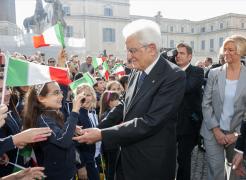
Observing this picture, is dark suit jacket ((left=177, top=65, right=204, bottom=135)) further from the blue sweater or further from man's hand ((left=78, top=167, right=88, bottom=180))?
the blue sweater

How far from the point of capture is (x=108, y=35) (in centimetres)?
5572

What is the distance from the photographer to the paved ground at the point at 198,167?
546 centimetres

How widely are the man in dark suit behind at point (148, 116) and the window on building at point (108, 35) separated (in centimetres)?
5298

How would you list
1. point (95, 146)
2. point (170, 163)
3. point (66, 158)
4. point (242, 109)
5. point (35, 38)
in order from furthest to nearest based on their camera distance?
point (35, 38)
point (95, 146)
point (242, 109)
point (66, 158)
point (170, 163)

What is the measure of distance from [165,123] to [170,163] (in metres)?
0.38

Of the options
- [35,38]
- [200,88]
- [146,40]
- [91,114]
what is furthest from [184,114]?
[35,38]

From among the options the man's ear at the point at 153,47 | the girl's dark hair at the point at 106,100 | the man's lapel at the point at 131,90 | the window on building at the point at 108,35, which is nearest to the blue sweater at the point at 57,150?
the man's lapel at the point at 131,90

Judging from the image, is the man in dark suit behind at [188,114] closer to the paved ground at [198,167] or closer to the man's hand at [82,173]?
the paved ground at [198,167]

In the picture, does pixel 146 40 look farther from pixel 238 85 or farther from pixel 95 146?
pixel 95 146

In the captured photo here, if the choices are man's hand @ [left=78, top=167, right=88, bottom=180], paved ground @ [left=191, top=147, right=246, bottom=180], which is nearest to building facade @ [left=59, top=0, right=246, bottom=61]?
paved ground @ [left=191, top=147, right=246, bottom=180]

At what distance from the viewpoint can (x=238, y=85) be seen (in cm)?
408

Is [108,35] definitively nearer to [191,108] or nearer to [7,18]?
[7,18]

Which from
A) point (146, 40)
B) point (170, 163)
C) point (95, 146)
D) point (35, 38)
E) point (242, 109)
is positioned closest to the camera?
point (146, 40)

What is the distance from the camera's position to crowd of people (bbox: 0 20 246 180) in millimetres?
2781
